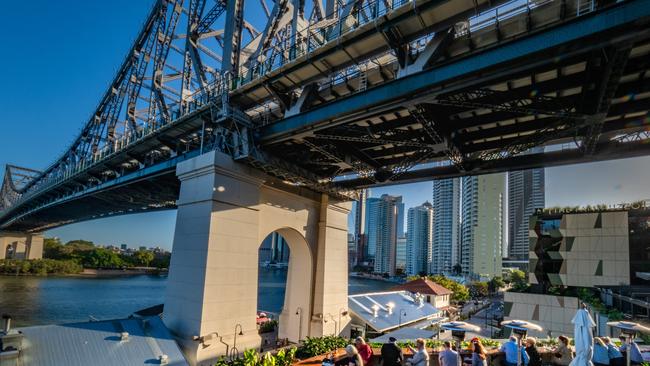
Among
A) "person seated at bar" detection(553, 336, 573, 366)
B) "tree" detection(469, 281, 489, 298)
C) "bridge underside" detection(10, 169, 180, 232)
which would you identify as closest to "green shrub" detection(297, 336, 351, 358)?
"person seated at bar" detection(553, 336, 573, 366)

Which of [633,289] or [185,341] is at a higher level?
[633,289]

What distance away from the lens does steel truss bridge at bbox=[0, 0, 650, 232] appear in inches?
336

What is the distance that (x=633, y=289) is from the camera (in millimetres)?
22391

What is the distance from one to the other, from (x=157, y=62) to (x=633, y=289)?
34.7 metres

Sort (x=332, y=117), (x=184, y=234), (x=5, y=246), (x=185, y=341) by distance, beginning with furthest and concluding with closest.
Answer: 1. (x=5, y=246)
2. (x=184, y=234)
3. (x=185, y=341)
4. (x=332, y=117)

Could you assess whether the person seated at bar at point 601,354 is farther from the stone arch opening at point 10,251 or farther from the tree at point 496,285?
the stone arch opening at point 10,251

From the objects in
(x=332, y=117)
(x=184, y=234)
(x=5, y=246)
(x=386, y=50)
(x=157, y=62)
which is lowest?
(x=5, y=246)

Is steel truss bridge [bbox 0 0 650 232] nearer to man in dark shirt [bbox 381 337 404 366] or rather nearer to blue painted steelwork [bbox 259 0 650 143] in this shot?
blue painted steelwork [bbox 259 0 650 143]

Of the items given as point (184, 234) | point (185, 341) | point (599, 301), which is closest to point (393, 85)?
point (184, 234)

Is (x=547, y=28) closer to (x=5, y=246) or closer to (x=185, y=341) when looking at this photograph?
(x=185, y=341)

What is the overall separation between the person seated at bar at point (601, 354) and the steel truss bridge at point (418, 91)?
6.08 meters

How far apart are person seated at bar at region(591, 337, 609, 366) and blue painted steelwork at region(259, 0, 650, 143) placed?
27.8 feet

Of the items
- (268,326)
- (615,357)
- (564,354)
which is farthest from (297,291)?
(615,357)

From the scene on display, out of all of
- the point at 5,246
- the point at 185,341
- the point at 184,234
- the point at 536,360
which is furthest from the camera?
the point at 5,246
